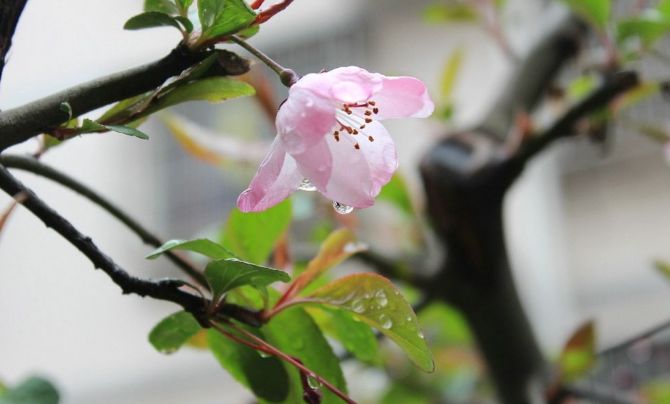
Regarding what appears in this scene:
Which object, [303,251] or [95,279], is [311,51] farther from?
[303,251]


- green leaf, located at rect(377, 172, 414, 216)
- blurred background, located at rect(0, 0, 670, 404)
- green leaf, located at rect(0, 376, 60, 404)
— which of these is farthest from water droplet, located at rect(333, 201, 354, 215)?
blurred background, located at rect(0, 0, 670, 404)

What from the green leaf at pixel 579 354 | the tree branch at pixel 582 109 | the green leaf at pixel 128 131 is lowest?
the green leaf at pixel 579 354

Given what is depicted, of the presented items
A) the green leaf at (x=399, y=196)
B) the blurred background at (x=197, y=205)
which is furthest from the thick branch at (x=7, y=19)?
the blurred background at (x=197, y=205)

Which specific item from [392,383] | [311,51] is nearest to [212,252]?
[392,383]

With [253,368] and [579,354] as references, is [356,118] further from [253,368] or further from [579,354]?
[579,354]

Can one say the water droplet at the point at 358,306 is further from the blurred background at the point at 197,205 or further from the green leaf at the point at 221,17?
the blurred background at the point at 197,205

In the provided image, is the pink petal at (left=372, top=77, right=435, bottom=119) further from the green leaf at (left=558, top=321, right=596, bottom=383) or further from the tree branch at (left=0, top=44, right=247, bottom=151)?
the green leaf at (left=558, top=321, right=596, bottom=383)

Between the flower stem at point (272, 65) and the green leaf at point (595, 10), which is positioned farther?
the green leaf at point (595, 10)
